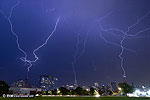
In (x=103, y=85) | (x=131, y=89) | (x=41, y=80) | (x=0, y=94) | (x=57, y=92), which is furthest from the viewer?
(x=41, y=80)

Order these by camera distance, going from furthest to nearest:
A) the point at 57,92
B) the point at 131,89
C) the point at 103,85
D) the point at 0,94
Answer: the point at 103,85 < the point at 57,92 < the point at 131,89 < the point at 0,94

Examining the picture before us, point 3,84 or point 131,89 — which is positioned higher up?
point 3,84

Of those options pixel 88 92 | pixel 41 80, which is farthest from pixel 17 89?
pixel 41 80

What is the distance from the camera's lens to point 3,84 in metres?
55.4

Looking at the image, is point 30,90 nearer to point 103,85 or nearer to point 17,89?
point 17,89

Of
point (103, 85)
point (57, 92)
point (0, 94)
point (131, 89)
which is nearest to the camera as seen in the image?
point (0, 94)

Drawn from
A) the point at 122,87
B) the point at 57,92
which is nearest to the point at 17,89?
the point at 57,92

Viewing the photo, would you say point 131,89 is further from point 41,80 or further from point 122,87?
point 41,80

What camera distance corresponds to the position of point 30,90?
99.7 m

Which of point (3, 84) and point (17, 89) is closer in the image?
point (3, 84)

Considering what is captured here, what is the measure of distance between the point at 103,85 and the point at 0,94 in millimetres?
140427

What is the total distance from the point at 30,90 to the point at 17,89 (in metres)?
7.89

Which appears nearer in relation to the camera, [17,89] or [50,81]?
[17,89]

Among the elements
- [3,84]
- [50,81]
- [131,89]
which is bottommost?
[131,89]
